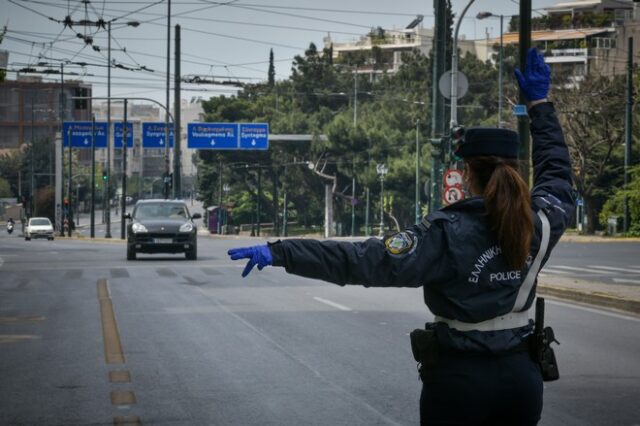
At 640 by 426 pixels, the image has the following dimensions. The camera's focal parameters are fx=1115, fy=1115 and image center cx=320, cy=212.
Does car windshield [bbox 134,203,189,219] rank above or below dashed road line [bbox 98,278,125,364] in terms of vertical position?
above

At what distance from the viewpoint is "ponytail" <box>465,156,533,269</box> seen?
4.12m

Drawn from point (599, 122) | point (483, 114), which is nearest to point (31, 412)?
point (599, 122)

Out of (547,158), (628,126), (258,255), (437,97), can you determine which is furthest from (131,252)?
(258,255)

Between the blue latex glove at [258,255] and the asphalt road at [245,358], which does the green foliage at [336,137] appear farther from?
the blue latex glove at [258,255]

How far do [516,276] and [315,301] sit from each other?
567 inches

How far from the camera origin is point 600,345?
12.8m

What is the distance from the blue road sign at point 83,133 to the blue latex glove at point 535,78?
63.6 m

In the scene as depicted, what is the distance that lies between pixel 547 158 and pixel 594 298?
14.4 meters

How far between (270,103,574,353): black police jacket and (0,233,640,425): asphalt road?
4.18 meters

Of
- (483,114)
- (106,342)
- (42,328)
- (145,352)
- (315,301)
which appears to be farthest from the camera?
(483,114)

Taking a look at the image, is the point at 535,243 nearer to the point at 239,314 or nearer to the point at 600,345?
the point at 600,345

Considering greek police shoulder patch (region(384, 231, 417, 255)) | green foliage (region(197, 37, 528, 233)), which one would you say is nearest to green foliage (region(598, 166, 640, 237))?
green foliage (region(197, 37, 528, 233))

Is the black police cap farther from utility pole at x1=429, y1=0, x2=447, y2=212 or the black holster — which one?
utility pole at x1=429, y1=0, x2=447, y2=212

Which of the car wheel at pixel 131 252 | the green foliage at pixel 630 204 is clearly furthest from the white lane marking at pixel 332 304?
the green foliage at pixel 630 204
